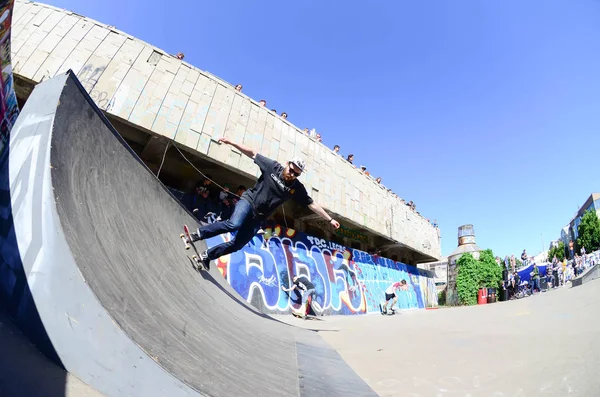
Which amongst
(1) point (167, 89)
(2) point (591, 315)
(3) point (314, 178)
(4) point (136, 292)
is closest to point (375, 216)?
(3) point (314, 178)

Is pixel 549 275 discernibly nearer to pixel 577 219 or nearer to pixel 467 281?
pixel 467 281

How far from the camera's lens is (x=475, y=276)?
24.5 metres

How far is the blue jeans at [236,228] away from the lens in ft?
12.5

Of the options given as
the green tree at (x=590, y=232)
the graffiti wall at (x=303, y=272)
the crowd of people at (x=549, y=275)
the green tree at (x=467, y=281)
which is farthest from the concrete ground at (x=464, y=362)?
the green tree at (x=590, y=232)

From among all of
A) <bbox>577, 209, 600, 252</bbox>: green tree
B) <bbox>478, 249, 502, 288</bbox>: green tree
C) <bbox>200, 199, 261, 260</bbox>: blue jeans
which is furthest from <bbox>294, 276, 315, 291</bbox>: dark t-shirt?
<bbox>577, 209, 600, 252</bbox>: green tree

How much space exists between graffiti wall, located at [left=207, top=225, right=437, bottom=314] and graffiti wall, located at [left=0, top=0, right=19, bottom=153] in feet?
21.4

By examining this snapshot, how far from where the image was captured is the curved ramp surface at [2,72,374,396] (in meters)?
1.12

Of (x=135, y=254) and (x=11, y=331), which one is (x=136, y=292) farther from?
(x=135, y=254)

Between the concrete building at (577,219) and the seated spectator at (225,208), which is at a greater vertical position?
the concrete building at (577,219)

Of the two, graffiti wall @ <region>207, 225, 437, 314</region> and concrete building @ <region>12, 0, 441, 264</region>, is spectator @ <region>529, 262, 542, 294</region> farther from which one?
concrete building @ <region>12, 0, 441, 264</region>

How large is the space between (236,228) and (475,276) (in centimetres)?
2640

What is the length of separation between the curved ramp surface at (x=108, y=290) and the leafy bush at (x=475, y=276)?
26306mm

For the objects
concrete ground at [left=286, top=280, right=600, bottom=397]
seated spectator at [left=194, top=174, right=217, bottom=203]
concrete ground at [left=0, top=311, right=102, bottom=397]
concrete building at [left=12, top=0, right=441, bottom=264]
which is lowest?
concrete ground at [left=286, top=280, right=600, bottom=397]

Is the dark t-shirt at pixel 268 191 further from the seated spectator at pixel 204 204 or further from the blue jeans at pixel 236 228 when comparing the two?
the seated spectator at pixel 204 204
